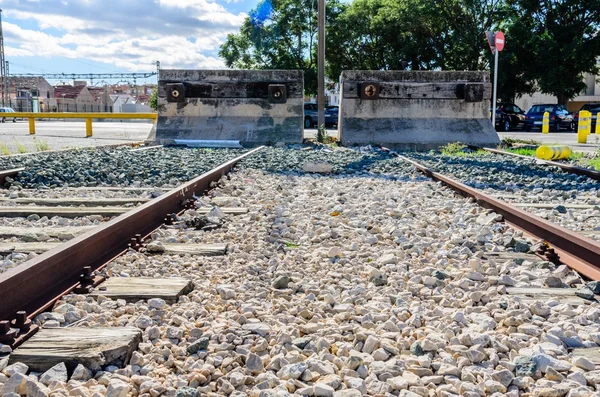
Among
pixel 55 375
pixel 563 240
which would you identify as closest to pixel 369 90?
pixel 563 240

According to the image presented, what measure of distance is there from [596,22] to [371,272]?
33197 millimetres

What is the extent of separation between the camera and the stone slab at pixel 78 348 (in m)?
2.02

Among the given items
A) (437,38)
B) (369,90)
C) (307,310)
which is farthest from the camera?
(437,38)

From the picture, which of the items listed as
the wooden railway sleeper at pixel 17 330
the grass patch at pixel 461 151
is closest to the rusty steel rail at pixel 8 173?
the wooden railway sleeper at pixel 17 330

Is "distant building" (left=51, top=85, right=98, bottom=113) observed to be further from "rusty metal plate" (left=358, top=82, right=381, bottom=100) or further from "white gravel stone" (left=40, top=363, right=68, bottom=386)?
"white gravel stone" (left=40, top=363, right=68, bottom=386)

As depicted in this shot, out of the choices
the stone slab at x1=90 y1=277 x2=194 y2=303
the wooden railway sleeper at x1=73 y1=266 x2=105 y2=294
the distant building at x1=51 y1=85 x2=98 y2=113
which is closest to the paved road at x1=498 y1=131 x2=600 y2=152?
the stone slab at x1=90 y1=277 x2=194 y2=303

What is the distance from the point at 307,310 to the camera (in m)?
2.62

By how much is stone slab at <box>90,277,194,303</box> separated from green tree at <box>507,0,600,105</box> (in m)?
31.5

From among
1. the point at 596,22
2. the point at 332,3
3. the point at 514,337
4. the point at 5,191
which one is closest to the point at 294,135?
the point at 5,191

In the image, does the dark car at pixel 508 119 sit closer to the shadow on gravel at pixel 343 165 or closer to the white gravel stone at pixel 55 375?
the shadow on gravel at pixel 343 165

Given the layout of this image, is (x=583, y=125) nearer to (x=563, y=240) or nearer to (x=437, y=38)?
(x=563, y=240)

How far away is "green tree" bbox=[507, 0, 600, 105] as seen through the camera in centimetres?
A: 3020

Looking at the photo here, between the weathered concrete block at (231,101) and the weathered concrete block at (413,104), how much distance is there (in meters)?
1.47

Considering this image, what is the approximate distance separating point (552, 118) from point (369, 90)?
52.1ft
